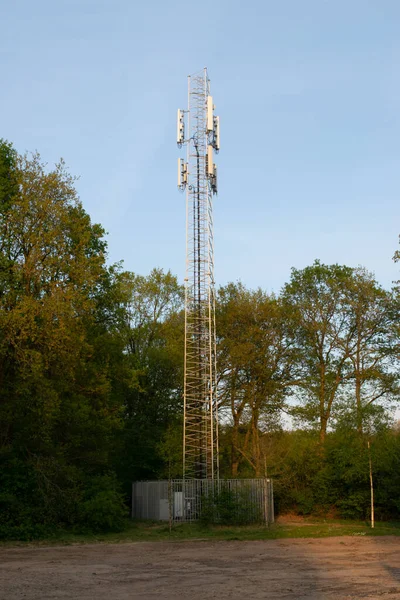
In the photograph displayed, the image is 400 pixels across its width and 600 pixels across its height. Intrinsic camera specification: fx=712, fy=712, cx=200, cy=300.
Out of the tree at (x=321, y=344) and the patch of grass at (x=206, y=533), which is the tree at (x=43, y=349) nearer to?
the patch of grass at (x=206, y=533)

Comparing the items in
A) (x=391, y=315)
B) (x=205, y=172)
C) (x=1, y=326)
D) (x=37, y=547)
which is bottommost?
(x=37, y=547)

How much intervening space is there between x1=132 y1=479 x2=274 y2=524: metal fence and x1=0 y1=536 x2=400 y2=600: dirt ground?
558 centimetres

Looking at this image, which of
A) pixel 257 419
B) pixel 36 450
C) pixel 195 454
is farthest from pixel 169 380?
pixel 36 450

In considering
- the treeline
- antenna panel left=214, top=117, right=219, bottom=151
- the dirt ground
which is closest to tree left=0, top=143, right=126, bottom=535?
the treeline

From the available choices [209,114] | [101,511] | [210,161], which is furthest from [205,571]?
[209,114]

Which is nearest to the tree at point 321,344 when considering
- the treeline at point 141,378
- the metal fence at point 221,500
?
the treeline at point 141,378

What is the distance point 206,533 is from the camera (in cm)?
2888

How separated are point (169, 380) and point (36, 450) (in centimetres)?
1665

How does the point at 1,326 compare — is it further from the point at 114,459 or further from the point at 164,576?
the point at 114,459

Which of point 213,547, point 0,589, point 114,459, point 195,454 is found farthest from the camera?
point 114,459

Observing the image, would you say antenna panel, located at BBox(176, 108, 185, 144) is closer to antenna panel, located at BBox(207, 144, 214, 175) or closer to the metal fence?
antenna panel, located at BBox(207, 144, 214, 175)

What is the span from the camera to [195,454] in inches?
1462

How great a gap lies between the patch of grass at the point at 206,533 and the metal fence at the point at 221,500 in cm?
55

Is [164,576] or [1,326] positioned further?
[1,326]
